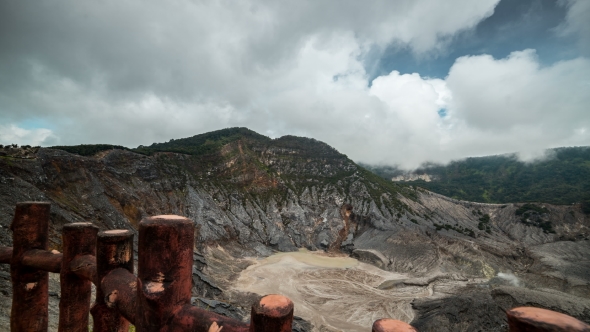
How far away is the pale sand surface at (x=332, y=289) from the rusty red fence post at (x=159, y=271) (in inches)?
849

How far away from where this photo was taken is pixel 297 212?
58.9 meters

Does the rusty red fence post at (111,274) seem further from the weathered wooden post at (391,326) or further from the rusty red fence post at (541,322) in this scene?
the rusty red fence post at (541,322)

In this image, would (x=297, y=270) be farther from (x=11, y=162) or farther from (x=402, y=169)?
(x=402, y=169)

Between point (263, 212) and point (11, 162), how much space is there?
38.5m

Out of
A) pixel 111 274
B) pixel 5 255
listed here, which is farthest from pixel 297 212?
pixel 111 274

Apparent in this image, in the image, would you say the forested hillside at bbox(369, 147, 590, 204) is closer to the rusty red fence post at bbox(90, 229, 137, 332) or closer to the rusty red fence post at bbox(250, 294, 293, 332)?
the rusty red fence post at bbox(250, 294, 293, 332)

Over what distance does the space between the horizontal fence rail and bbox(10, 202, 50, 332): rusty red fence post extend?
1 centimetres

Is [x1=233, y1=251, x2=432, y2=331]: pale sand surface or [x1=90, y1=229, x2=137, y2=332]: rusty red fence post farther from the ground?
[x1=90, y1=229, x2=137, y2=332]: rusty red fence post

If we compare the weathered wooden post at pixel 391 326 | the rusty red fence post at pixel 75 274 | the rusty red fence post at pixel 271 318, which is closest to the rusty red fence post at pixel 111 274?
the rusty red fence post at pixel 75 274

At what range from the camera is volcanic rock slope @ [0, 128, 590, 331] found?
2729 centimetres

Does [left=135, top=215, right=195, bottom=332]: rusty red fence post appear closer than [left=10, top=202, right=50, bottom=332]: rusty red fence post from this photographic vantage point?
Yes

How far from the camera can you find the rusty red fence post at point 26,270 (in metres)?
4.08

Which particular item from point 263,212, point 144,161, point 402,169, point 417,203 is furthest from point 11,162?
point 402,169

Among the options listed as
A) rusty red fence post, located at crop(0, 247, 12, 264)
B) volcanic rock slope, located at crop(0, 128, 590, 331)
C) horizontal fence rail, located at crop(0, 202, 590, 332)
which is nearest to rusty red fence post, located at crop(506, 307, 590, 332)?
horizontal fence rail, located at crop(0, 202, 590, 332)
